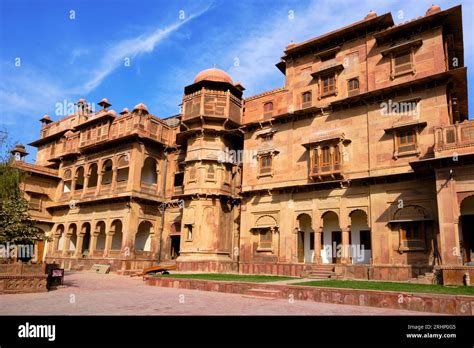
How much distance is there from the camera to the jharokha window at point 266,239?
25453 mm

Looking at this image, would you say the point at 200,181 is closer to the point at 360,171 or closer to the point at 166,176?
the point at 166,176

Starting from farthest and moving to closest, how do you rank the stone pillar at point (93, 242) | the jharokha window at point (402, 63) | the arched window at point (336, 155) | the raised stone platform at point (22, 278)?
the stone pillar at point (93, 242), the arched window at point (336, 155), the jharokha window at point (402, 63), the raised stone platform at point (22, 278)

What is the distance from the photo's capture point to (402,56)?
21.6 metres

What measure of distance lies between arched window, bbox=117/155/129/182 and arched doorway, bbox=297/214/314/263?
1530 centimetres

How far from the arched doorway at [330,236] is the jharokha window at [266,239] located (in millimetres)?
3476

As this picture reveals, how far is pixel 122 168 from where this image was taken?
105 ft

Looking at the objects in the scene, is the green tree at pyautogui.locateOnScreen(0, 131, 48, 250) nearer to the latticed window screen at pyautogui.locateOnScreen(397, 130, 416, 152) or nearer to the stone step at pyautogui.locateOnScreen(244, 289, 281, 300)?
the stone step at pyautogui.locateOnScreen(244, 289, 281, 300)

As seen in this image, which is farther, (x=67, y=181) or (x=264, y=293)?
(x=67, y=181)

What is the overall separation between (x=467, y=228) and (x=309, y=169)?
918 centimetres

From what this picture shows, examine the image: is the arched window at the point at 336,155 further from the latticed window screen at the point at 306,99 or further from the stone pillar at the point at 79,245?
the stone pillar at the point at 79,245

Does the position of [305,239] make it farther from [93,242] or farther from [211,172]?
[93,242]

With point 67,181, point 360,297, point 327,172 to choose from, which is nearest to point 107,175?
point 67,181

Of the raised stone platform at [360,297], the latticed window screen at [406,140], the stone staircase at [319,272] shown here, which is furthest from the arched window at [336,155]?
the raised stone platform at [360,297]
